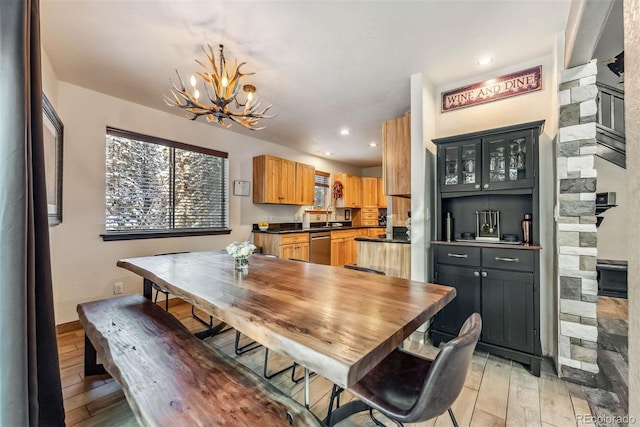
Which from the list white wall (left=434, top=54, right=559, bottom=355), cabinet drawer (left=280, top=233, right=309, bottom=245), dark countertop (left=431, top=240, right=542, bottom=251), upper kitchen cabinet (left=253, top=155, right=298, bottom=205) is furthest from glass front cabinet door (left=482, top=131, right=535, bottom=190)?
upper kitchen cabinet (left=253, top=155, right=298, bottom=205)

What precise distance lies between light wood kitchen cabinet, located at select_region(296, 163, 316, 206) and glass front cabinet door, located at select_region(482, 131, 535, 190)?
360 cm

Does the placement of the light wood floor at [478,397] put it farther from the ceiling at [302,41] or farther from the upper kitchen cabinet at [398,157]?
the ceiling at [302,41]

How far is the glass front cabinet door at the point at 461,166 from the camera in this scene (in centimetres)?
253

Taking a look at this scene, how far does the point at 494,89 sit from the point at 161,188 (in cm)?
413

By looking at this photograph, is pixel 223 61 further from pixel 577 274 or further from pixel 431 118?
pixel 577 274

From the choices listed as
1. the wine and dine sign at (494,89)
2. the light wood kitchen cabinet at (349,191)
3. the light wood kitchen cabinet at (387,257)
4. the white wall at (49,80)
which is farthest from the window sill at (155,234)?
the wine and dine sign at (494,89)

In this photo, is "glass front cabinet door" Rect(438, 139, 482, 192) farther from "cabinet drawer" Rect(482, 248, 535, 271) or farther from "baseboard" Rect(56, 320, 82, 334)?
"baseboard" Rect(56, 320, 82, 334)

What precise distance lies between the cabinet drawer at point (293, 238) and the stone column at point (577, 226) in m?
3.58

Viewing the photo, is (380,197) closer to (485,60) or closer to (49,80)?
(485,60)

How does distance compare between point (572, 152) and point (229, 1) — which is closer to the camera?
point (229, 1)

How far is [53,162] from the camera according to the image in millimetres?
2621

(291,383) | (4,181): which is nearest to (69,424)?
(291,383)

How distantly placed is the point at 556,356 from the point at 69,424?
342 cm

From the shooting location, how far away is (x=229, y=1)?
179 centimetres
